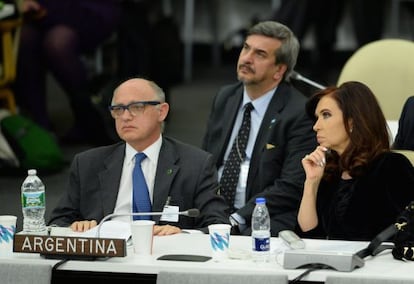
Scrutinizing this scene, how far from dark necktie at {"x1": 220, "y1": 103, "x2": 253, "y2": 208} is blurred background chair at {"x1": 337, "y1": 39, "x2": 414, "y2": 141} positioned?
26.6 inches

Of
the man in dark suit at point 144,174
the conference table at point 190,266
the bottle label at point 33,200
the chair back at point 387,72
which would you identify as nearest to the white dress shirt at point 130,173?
the man in dark suit at point 144,174

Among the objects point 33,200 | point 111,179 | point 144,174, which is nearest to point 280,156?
point 144,174

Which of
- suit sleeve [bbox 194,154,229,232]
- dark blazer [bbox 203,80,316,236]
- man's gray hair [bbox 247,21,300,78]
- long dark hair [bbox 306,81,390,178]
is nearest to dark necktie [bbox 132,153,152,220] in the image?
suit sleeve [bbox 194,154,229,232]

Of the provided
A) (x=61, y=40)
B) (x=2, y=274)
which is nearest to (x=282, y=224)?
(x=2, y=274)

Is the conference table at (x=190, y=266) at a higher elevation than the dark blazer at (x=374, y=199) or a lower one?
lower

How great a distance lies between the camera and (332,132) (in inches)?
178

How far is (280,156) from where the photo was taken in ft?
17.4

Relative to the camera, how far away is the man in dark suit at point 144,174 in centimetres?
466

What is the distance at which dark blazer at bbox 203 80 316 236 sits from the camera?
5.17 metres

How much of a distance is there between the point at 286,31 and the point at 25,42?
317 centimetres

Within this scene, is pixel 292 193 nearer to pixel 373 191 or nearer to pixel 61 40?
pixel 373 191

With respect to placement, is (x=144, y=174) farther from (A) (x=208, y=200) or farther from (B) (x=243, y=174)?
(B) (x=243, y=174)

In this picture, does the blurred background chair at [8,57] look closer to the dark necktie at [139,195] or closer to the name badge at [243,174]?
the name badge at [243,174]

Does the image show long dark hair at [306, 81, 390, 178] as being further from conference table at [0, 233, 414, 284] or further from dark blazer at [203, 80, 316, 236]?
dark blazer at [203, 80, 316, 236]
